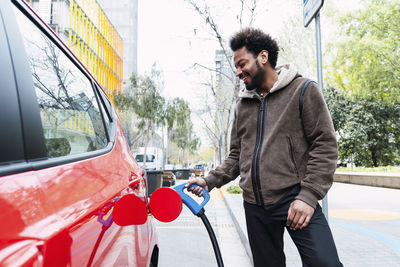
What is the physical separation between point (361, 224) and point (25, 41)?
256 inches

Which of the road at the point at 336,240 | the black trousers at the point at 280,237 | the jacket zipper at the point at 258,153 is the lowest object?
the road at the point at 336,240

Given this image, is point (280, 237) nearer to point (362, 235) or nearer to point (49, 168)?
point (49, 168)

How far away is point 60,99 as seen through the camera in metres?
1.44

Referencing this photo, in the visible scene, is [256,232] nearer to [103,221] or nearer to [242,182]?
[242,182]

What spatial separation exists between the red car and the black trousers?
712mm

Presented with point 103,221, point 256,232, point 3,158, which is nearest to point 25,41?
point 3,158

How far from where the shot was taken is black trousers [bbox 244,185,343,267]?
5.76 ft

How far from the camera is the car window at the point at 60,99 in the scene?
116 centimetres

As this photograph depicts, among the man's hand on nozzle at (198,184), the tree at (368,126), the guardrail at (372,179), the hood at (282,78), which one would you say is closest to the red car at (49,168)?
the man's hand on nozzle at (198,184)

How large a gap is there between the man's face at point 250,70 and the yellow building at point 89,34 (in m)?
21.0

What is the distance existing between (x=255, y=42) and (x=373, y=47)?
15.0 metres

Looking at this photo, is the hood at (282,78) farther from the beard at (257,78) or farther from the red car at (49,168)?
the red car at (49,168)

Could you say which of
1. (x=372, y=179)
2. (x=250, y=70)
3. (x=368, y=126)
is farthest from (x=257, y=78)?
(x=368, y=126)

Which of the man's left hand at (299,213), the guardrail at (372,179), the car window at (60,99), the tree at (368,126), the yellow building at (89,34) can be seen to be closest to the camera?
the car window at (60,99)
